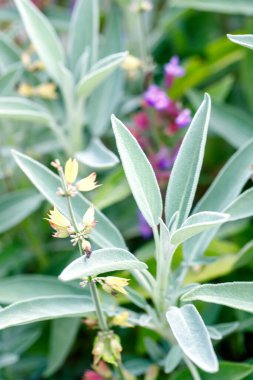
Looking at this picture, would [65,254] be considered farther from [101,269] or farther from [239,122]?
[101,269]

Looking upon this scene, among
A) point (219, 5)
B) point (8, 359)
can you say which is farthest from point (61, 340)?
point (219, 5)

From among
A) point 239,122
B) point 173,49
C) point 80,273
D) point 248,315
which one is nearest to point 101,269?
point 80,273

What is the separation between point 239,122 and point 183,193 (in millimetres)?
356

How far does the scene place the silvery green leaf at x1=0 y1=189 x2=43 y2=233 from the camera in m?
0.99

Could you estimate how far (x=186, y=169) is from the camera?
28.2 inches

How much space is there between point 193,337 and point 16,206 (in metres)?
0.47

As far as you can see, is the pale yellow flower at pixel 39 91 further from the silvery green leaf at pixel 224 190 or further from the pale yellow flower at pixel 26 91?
the silvery green leaf at pixel 224 190

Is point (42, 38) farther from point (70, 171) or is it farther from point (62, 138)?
point (70, 171)

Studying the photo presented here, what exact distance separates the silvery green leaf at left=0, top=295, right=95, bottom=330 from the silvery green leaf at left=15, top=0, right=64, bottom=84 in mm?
383

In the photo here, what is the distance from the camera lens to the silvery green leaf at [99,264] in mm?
564

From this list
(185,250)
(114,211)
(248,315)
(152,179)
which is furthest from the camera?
(114,211)

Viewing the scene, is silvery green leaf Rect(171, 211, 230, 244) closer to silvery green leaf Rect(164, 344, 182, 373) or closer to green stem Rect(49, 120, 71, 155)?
silvery green leaf Rect(164, 344, 182, 373)

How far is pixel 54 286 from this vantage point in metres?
0.83

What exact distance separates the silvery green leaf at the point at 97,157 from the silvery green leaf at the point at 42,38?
4.5 inches
